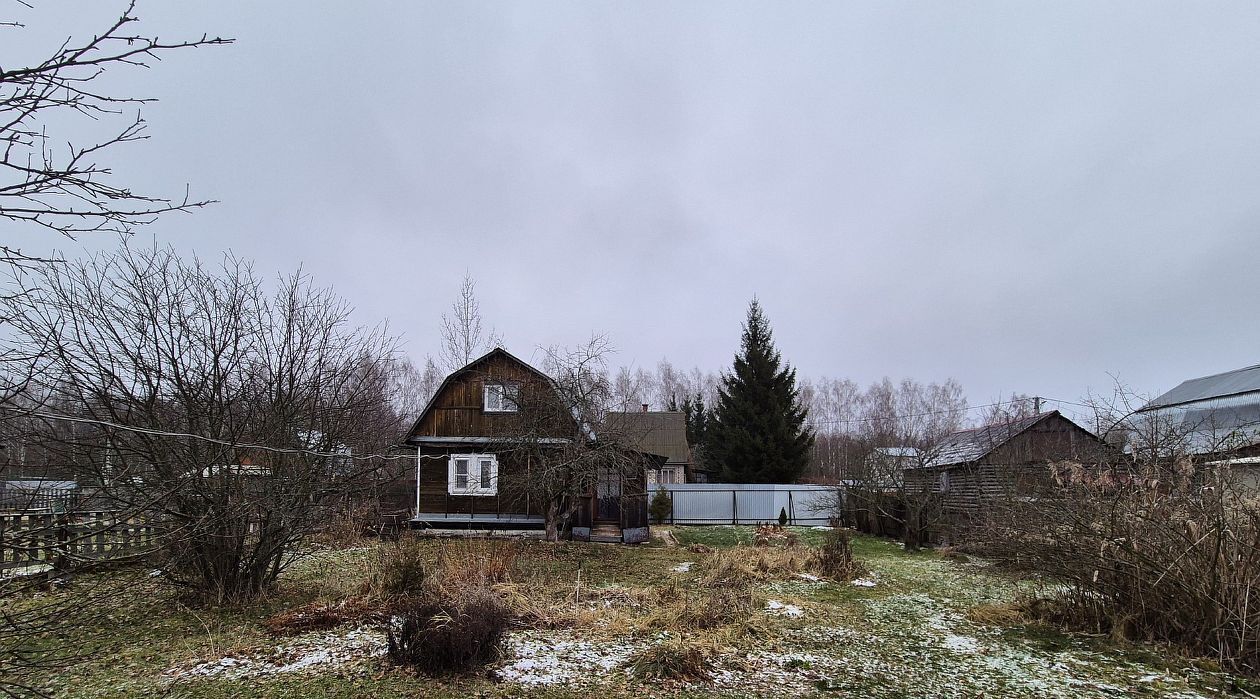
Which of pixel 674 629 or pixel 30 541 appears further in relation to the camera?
pixel 674 629

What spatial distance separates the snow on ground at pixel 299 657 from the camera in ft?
18.1

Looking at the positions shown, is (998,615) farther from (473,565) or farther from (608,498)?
(608,498)

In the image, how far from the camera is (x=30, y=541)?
8.41 ft

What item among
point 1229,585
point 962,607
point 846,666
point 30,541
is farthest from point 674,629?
point 30,541

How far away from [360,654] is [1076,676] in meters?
6.39

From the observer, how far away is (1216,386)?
23453 millimetres

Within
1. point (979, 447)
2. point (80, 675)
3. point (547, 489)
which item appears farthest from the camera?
point (979, 447)

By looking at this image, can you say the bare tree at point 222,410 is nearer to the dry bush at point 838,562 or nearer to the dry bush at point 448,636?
the dry bush at point 448,636

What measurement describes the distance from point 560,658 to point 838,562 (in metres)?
6.58

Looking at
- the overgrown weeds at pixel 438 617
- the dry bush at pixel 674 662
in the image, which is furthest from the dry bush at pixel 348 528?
the dry bush at pixel 674 662

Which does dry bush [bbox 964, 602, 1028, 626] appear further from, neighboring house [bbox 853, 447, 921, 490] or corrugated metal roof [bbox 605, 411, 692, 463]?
corrugated metal roof [bbox 605, 411, 692, 463]

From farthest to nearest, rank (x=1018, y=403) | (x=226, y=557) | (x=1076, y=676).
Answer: (x=1018, y=403), (x=226, y=557), (x=1076, y=676)

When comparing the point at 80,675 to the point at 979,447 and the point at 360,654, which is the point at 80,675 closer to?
the point at 360,654

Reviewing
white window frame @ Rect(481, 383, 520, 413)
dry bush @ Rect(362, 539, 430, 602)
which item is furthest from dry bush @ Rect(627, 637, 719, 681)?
white window frame @ Rect(481, 383, 520, 413)
